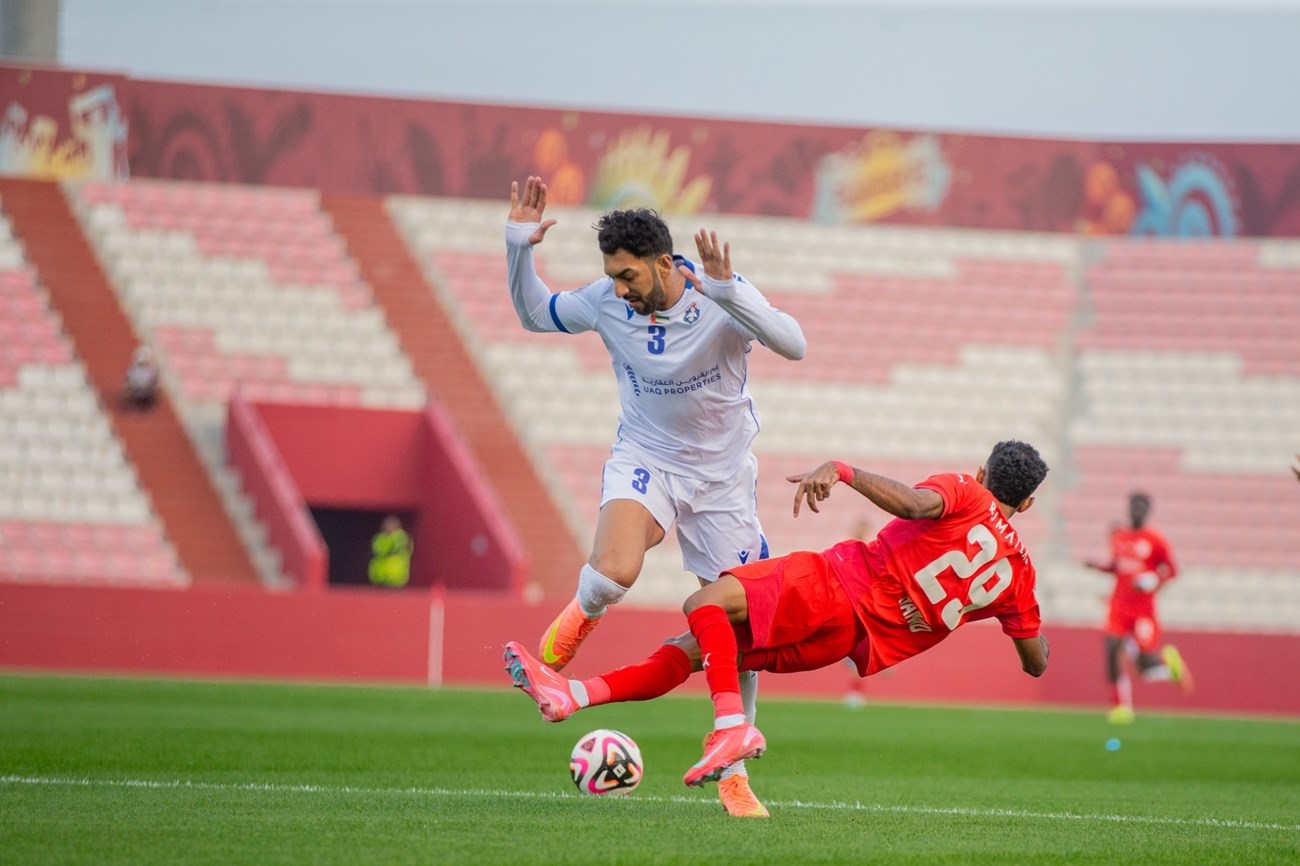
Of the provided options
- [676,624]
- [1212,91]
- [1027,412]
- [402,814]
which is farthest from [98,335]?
[1212,91]

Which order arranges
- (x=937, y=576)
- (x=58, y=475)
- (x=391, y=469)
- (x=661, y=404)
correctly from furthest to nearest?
1. (x=391, y=469)
2. (x=58, y=475)
3. (x=661, y=404)
4. (x=937, y=576)

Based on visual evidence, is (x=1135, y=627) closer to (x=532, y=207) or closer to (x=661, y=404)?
(x=661, y=404)

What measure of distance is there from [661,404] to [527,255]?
37.5 inches

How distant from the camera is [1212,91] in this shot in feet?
113

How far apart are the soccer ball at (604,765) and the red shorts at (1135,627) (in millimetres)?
11627

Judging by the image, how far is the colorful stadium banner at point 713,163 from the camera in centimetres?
2848

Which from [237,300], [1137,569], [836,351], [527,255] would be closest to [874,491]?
[527,255]

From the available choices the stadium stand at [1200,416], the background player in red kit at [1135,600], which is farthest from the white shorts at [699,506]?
the stadium stand at [1200,416]

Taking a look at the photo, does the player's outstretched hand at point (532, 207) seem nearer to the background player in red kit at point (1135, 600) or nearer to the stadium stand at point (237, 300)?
the background player in red kit at point (1135, 600)

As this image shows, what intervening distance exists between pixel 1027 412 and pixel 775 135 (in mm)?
6822

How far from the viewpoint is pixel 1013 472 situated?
6.90 meters

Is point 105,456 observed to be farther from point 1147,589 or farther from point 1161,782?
point 1161,782

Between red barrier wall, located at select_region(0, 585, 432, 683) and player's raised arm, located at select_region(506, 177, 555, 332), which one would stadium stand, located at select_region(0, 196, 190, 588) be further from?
player's raised arm, located at select_region(506, 177, 555, 332)

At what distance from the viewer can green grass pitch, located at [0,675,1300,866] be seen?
18.5ft
